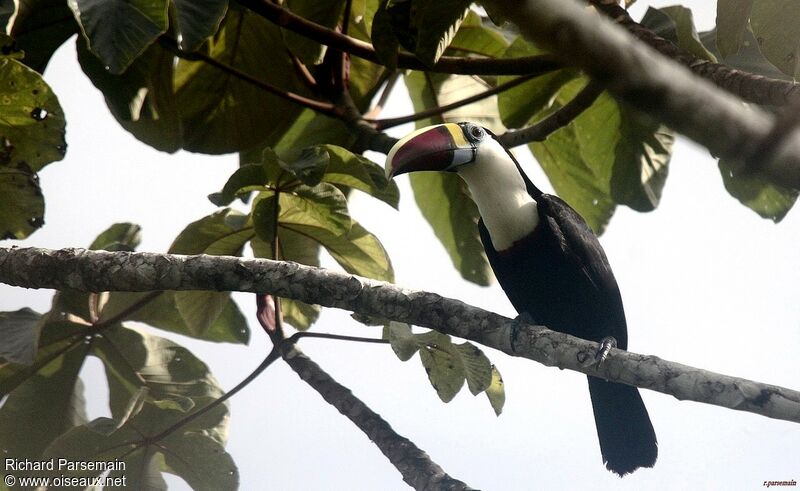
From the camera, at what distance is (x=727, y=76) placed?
1.89 m

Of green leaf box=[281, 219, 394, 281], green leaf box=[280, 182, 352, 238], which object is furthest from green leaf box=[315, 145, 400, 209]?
green leaf box=[281, 219, 394, 281]

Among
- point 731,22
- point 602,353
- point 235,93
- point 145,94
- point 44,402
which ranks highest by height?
point 235,93

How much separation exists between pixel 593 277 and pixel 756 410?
4.40ft

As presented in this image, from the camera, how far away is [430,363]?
104 inches

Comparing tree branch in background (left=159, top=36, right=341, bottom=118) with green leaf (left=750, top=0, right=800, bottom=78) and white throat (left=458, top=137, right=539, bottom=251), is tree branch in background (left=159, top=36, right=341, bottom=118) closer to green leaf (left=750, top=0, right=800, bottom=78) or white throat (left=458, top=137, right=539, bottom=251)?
white throat (left=458, top=137, right=539, bottom=251)

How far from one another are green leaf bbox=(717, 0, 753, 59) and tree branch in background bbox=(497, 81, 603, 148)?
52 centimetres

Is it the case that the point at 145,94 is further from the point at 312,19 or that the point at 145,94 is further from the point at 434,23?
the point at 434,23

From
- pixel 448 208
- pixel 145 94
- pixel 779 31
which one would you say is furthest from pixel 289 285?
pixel 448 208

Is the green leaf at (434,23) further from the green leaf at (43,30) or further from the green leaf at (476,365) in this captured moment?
the green leaf at (43,30)

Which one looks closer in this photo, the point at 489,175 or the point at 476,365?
the point at 476,365

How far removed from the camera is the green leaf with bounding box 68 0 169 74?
2291 mm

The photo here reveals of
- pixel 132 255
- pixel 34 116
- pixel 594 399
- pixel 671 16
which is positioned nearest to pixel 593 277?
pixel 594 399

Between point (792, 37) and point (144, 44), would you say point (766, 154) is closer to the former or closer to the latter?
point (792, 37)

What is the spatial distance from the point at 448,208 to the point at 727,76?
196 cm
